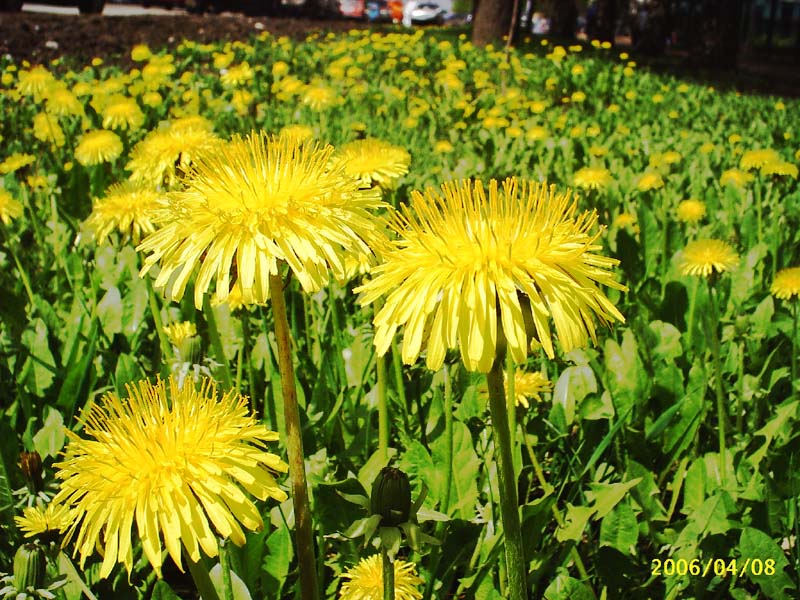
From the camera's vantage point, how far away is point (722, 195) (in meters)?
4.02

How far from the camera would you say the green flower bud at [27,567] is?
44.1 inches

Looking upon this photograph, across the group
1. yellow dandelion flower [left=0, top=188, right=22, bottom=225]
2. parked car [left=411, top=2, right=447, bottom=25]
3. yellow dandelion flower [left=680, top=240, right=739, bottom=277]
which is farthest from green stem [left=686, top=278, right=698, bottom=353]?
parked car [left=411, top=2, right=447, bottom=25]

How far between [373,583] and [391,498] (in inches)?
13.3

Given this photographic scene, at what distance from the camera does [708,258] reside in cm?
229

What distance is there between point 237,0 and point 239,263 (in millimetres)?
25154

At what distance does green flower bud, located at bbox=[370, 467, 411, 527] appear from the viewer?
3.45 feet

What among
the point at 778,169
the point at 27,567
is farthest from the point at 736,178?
the point at 27,567

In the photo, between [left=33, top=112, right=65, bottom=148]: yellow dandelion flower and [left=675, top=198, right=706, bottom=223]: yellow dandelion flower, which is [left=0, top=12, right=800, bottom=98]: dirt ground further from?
[left=675, top=198, right=706, bottom=223]: yellow dandelion flower

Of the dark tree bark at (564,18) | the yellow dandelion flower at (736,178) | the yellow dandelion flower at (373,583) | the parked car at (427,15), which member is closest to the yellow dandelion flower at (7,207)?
the yellow dandelion flower at (373,583)

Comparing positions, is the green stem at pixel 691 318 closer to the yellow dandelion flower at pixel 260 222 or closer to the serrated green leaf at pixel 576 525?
the serrated green leaf at pixel 576 525

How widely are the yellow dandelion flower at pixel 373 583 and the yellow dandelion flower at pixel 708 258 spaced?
144 cm

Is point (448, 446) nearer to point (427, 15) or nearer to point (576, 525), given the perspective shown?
point (576, 525)

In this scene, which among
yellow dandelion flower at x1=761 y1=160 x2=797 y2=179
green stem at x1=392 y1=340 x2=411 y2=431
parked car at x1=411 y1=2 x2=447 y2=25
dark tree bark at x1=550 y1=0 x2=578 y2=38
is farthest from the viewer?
parked car at x1=411 y1=2 x2=447 y2=25
